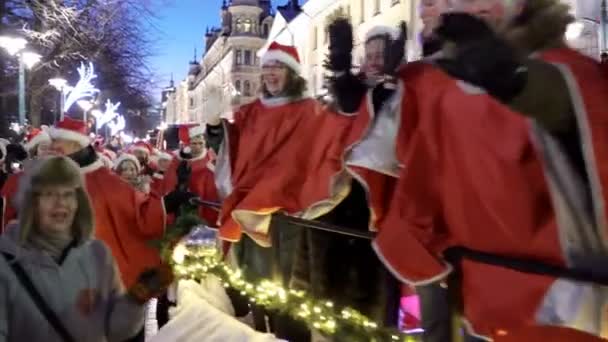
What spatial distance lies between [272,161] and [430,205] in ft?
8.40

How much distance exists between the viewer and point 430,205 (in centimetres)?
291

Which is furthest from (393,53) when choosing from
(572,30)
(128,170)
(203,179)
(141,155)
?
(141,155)

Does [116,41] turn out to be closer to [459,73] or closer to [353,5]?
[353,5]

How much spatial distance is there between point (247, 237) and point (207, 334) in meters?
0.70

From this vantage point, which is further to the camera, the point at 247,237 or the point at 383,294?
the point at 247,237

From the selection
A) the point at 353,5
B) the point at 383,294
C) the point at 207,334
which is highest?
the point at 353,5

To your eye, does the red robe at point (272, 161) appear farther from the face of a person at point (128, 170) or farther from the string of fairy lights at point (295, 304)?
the face of a person at point (128, 170)

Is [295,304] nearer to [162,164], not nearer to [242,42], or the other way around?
[162,164]

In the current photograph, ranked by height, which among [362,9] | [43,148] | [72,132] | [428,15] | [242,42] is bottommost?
[43,148]

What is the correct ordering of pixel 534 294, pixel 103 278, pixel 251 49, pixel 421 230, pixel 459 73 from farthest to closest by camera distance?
1. pixel 251 49
2. pixel 103 278
3. pixel 421 230
4. pixel 534 294
5. pixel 459 73

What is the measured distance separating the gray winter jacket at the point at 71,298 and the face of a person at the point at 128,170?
529 cm

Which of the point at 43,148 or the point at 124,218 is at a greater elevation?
the point at 43,148

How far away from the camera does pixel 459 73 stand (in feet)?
6.98

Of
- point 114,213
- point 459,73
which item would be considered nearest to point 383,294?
point 114,213
